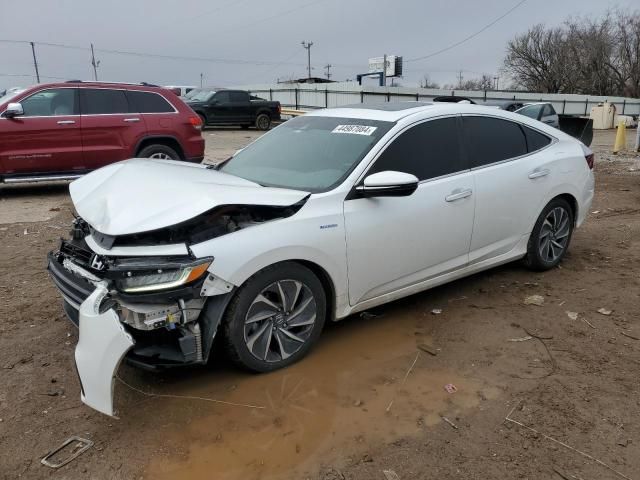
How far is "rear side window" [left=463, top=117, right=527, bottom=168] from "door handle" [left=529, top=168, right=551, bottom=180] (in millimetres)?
195

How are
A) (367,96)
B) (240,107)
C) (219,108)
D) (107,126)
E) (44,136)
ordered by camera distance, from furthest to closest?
(367,96) < (240,107) < (219,108) < (107,126) < (44,136)

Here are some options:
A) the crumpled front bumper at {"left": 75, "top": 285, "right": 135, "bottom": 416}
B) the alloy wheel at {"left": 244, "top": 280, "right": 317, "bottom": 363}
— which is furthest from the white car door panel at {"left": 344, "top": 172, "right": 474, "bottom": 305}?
the crumpled front bumper at {"left": 75, "top": 285, "right": 135, "bottom": 416}

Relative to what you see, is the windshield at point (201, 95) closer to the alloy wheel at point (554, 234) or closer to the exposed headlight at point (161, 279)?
the alloy wheel at point (554, 234)

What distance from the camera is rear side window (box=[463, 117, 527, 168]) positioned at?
4520 millimetres

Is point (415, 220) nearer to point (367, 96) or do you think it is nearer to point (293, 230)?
point (293, 230)

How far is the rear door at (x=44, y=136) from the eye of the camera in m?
8.44

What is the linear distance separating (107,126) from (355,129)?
20.3 feet

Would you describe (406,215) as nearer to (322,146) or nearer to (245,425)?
(322,146)

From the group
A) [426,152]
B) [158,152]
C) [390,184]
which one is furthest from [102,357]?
[158,152]

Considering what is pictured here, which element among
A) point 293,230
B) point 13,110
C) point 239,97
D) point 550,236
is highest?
point 13,110

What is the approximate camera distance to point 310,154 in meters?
4.15

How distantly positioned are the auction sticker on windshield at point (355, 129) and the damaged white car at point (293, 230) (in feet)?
0.05

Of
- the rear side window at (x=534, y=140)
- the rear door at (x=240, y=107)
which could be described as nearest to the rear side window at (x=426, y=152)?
the rear side window at (x=534, y=140)

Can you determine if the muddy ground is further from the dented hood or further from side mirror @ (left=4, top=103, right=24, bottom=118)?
side mirror @ (left=4, top=103, right=24, bottom=118)
